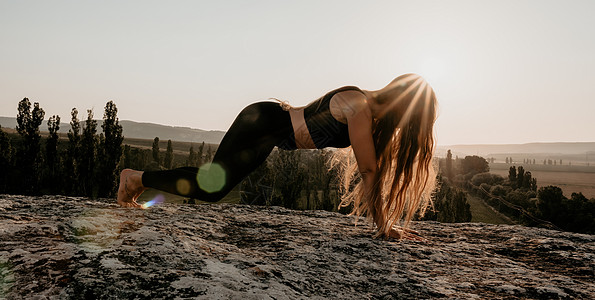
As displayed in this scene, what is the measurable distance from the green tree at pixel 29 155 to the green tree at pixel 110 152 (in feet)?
13.9

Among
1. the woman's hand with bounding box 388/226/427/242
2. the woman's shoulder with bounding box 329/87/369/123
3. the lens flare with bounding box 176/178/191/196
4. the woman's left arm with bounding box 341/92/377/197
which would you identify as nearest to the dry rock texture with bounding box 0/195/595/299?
the woman's hand with bounding box 388/226/427/242

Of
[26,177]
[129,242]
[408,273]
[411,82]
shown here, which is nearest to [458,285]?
[408,273]

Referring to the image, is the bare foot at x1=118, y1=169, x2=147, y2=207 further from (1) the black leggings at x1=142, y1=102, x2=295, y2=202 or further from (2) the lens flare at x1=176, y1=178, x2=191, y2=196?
(2) the lens flare at x1=176, y1=178, x2=191, y2=196

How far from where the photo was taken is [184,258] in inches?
57.4

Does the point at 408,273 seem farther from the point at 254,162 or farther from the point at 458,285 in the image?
the point at 254,162

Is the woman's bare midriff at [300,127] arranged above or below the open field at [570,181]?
above

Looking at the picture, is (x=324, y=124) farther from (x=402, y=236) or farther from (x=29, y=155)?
(x=29, y=155)

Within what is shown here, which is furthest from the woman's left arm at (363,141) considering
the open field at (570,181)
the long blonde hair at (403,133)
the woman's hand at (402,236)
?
the open field at (570,181)

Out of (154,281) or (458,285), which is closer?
(154,281)

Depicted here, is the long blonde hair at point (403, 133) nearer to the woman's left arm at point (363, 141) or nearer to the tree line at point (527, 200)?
the woman's left arm at point (363, 141)

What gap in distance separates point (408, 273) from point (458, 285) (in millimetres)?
229

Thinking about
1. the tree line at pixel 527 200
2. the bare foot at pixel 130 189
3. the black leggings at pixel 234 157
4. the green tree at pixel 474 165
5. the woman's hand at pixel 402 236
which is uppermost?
the black leggings at pixel 234 157

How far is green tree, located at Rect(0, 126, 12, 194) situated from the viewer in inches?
911

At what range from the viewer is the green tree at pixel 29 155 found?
23.8 m
